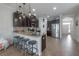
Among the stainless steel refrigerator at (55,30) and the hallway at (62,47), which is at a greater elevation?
the stainless steel refrigerator at (55,30)

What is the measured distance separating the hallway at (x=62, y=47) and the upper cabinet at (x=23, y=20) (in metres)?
0.48

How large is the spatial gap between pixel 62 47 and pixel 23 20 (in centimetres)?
101

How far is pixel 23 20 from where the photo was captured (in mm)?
2115

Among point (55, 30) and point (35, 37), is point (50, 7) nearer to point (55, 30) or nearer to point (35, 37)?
point (55, 30)

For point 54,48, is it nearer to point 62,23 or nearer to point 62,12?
point 62,23

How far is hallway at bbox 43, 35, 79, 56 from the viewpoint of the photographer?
2061mm

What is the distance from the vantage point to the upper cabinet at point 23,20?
2078 millimetres

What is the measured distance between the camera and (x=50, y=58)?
2115 millimetres

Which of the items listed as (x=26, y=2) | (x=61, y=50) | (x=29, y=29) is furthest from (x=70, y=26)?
(x=26, y=2)

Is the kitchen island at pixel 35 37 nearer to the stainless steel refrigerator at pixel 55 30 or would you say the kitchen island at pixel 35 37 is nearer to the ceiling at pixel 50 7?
the stainless steel refrigerator at pixel 55 30

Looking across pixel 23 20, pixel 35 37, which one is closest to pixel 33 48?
pixel 35 37

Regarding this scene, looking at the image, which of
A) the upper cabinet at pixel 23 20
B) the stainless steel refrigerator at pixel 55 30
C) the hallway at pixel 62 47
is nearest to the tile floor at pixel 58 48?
the hallway at pixel 62 47

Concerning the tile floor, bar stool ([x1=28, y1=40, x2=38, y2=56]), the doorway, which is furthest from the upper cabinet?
the doorway

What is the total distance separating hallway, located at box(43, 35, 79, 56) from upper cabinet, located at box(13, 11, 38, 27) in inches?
19.0
